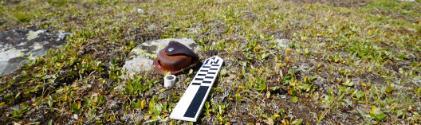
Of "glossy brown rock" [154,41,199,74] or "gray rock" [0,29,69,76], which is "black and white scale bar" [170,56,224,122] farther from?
"gray rock" [0,29,69,76]

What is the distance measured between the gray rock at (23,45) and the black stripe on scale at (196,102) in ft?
11.2

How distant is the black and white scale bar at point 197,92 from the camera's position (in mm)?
3891

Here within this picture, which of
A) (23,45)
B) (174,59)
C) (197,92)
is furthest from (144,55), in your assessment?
(23,45)

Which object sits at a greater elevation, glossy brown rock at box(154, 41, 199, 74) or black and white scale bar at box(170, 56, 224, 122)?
glossy brown rock at box(154, 41, 199, 74)

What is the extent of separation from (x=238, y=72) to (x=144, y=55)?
77.4 inches

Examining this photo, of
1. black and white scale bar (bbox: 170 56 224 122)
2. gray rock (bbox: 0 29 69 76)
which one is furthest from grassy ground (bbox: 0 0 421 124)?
gray rock (bbox: 0 29 69 76)

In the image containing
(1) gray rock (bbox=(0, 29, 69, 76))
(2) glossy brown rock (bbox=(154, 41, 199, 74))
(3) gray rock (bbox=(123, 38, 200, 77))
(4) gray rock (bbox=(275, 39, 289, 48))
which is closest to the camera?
(2) glossy brown rock (bbox=(154, 41, 199, 74))

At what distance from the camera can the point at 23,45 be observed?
20.2 ft

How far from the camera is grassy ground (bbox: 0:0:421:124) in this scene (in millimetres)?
4105

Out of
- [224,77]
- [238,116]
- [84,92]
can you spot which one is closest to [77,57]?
[84,92]

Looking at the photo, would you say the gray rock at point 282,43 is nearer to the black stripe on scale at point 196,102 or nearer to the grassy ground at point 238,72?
the grassy ground at point 238,72

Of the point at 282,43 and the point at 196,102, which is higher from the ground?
the point at 282,43

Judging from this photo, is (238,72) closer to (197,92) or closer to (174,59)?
(197,92)

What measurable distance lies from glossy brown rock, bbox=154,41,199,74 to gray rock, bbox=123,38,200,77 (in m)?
0.39
